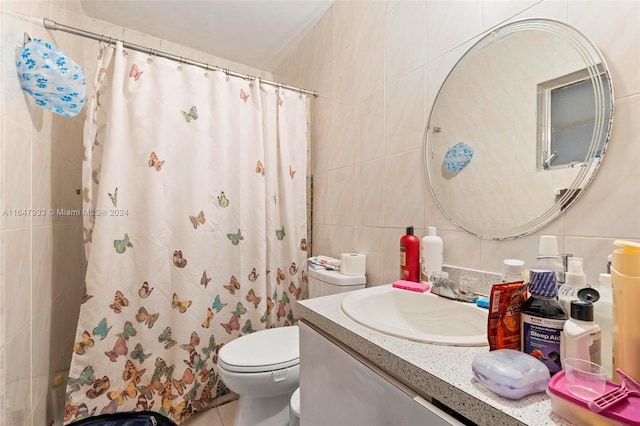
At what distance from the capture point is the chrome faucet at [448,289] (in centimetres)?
85

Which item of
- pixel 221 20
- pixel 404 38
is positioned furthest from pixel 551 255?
pixel 221 20

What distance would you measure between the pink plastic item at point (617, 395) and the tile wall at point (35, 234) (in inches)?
49.9

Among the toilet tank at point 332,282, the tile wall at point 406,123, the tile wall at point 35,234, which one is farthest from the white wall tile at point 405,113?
the tile wall at point 35,234

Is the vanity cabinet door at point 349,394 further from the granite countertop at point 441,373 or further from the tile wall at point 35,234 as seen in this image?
the tile wall at point 35,234

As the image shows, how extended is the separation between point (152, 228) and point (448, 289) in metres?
1.29

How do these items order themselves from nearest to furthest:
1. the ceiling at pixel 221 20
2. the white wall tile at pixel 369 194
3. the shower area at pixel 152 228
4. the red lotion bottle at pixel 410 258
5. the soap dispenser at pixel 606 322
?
the soap dispenser at pixel 606 322, the red lotion bottle at pixel 410 258, the shower area at pixel 152 228, the white wall tile at pixel 369 194, the ceiling at pixel 221 20

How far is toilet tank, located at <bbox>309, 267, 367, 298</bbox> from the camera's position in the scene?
1331 millimetres

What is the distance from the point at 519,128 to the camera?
0.84 metres

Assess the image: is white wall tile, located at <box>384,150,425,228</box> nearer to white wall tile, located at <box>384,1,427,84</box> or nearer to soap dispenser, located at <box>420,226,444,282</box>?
soap dispenser, located at <box>420,226,444,282</box>

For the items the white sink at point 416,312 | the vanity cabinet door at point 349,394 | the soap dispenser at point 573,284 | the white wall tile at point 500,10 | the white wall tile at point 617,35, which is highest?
the white wall tile at point 500,10

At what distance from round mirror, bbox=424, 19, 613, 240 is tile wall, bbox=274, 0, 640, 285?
3 centimetres

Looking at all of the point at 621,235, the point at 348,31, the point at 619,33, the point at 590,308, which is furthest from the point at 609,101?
the point at 348,31

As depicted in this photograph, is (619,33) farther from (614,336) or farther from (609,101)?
(614,336)

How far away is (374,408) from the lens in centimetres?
57
